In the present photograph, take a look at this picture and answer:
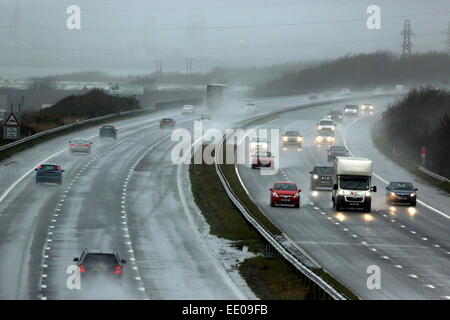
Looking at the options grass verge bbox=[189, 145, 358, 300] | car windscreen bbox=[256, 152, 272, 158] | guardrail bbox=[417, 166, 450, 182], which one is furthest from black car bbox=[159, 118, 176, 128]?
guardrail bbox=[417, 166, 450, 182]

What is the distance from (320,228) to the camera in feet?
Result: 167

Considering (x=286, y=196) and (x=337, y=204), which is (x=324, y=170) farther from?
(x=337, y=204)

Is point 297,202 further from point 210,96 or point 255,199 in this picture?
point 210,96

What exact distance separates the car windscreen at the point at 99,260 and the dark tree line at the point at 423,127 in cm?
6233

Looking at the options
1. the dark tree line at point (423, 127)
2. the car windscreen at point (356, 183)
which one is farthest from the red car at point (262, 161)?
the car windscreen at point (356, 183)

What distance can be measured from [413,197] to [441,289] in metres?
25.8

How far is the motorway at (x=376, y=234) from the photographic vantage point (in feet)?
122

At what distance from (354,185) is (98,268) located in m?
27.9

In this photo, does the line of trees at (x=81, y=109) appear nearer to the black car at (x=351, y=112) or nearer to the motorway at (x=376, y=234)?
the black car at (x=351, y=112)

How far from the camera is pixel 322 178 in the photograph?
67.0m

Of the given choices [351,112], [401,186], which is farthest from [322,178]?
[351,112]

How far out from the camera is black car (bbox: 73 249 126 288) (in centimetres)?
3181

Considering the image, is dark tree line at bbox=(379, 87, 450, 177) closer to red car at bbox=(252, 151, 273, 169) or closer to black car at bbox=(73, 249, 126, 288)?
red car at bbox=(252, 151, 273, 169)
